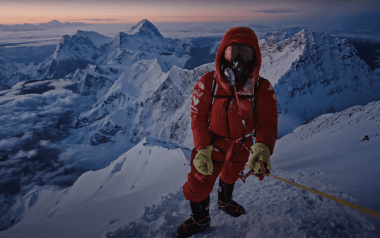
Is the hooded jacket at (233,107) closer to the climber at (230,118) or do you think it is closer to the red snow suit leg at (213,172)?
the climber at (230,118)

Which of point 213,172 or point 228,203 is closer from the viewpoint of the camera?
point 213,172

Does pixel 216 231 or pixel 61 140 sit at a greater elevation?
pixel 216 231

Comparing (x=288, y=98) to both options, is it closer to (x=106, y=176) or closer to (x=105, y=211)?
(x=106, y=176)

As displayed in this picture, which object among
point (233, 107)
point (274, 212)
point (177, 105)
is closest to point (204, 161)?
point (233, 107)

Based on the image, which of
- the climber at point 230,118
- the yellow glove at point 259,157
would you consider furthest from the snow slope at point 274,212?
the yellow glove at point 259,157

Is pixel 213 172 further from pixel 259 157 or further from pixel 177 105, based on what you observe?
pixel 177 105

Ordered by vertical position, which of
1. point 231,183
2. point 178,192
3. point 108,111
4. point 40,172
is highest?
point 231,183

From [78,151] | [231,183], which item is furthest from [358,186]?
[78,151]
